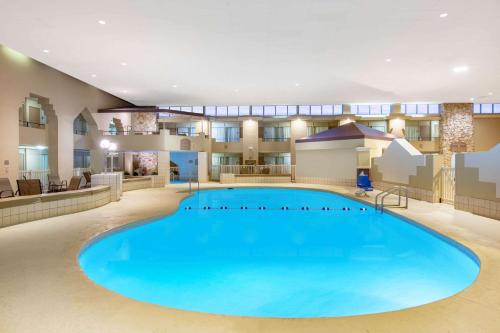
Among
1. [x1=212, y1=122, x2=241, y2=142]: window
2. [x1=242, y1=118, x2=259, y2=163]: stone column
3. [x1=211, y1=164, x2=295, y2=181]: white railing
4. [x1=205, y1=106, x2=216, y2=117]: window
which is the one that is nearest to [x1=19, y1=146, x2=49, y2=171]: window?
[x1=211, y1=164, x2=295, y2=181]: white railing

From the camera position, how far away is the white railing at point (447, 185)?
390 inches

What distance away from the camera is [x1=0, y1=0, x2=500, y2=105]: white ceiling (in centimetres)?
809

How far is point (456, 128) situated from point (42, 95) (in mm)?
26310

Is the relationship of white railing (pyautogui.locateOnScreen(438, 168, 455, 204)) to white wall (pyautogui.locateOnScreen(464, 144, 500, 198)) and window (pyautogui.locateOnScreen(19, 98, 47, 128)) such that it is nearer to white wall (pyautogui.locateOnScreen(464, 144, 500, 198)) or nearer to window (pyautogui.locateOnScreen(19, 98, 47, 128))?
white wall (pyautogui.locateOnScreen(464, 144, 500, 198))

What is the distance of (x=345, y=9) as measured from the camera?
8.09m

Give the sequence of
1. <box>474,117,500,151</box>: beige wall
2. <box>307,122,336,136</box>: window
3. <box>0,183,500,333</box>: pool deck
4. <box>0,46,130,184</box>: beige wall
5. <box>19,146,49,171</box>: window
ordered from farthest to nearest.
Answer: <box>307,122,336,136</box>: window → <box>474,117,500,151</box>: beige wall → <box>19,146,49,171</box>: window → <box>0,46,130,184</box>: beige wall → <box>0,183,500,333</box>: pool deck

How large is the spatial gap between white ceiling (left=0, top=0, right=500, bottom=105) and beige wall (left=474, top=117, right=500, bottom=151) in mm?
9748

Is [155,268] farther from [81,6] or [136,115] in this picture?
[136,115]

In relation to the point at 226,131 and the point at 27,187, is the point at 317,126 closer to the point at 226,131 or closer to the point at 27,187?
the point at 226,131

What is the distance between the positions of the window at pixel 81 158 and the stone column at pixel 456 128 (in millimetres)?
25386

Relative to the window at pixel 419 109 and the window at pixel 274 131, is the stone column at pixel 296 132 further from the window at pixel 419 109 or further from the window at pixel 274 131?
the window at pixel 419 109

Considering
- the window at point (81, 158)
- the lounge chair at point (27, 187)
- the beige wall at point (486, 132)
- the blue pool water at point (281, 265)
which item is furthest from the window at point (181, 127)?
the beige wall at point (486, 132)

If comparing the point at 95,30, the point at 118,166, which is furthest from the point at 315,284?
the point at 118,166

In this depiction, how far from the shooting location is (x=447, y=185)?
10203 millimetres
